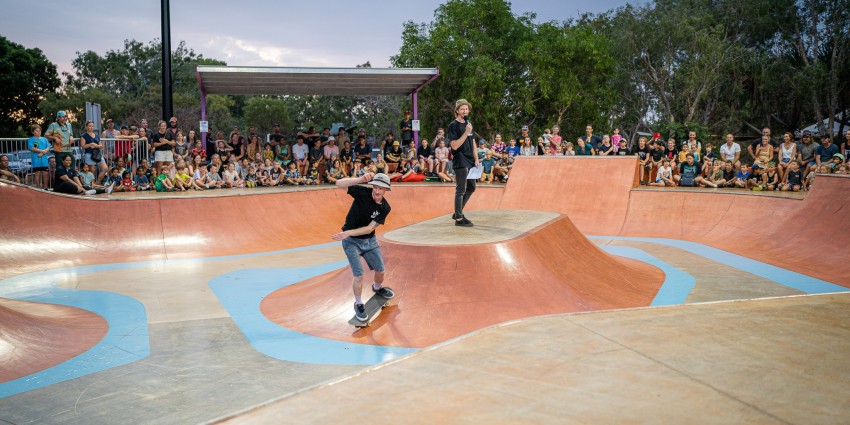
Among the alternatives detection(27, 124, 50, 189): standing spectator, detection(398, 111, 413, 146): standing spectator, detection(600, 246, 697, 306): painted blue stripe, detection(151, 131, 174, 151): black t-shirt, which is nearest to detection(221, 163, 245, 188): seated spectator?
detection(151, 131, 174, 151): black t-shirt

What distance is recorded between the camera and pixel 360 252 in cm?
645

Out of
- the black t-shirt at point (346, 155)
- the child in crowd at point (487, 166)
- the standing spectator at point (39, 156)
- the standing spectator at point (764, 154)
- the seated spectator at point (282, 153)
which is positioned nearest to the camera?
the standing spectator at point (39, 156)

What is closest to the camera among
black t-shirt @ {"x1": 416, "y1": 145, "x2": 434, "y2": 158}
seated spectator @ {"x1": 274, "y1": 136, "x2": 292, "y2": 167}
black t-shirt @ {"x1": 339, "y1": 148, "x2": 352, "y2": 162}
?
seated spectator @ {"x1": 274, "y1": 136, "x2": 292, "y2": 167}

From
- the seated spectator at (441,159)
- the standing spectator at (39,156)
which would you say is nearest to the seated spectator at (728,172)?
the seated spectator at (441,159)

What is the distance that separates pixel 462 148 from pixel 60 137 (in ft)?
32.5

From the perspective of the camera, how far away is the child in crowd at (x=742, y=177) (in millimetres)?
14586

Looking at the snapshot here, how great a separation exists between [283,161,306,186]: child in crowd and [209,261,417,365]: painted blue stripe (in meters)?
7.62

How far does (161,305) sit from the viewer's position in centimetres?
799

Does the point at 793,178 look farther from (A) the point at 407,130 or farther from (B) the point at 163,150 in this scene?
(B) the point at 163,150

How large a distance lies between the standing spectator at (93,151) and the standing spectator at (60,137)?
0.32m

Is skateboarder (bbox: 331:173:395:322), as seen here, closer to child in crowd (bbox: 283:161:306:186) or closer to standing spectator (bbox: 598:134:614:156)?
child in crowd (bbox: 283:161:306:186)

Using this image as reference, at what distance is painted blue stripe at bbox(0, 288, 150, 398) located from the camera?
5.43 metres

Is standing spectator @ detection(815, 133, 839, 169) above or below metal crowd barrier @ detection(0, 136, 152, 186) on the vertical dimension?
above

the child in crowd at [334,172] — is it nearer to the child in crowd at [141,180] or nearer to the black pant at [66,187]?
the child in crowd at [141,180]
